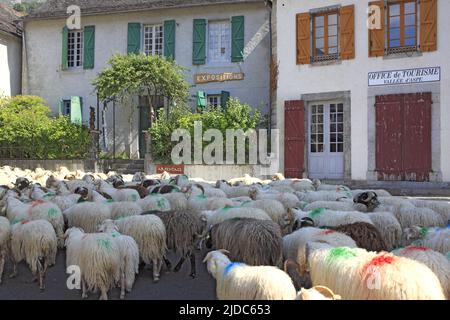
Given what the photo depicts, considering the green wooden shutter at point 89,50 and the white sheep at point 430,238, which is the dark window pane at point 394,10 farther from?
the green wooden shutter at point 89,50

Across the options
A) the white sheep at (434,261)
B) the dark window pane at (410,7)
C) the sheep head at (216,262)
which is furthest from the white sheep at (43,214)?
the dark window pane at (410,7)

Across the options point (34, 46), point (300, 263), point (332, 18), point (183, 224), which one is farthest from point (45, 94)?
point (300, 263)

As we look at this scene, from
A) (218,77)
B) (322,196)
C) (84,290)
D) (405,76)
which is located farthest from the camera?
(218,77)

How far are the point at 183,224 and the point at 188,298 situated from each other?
1.22 meters

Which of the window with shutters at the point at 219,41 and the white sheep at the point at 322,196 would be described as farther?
the window with shutters at the point at 219,41

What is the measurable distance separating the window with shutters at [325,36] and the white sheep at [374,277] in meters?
12.9

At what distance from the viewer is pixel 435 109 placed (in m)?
14.5

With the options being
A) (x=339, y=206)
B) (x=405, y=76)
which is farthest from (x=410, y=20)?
(x=339, y=206)

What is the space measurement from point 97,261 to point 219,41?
16751 millimetres

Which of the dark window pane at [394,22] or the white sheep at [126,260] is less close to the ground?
the dark window pane at [394,22]

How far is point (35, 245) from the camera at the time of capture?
214 inches

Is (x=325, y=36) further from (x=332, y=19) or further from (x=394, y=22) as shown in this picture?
(x=394, y=22)

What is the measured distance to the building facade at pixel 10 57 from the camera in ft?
72.5

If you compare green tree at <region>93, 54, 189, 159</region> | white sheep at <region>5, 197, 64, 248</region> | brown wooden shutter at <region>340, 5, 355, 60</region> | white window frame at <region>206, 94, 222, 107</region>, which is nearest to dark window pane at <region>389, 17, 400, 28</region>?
brown wooden shutter at <region>340, 5, 355, 60</region>
